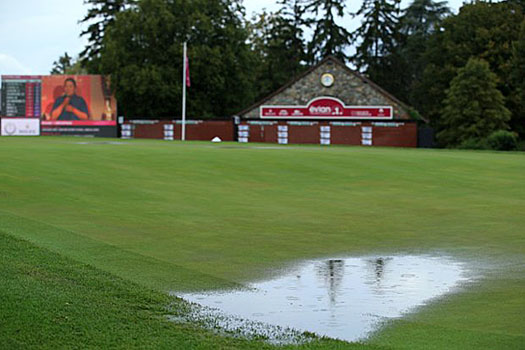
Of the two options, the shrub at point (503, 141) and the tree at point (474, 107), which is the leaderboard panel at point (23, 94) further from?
the shrub at point (503, 141)

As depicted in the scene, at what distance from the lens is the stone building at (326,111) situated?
67.6 m

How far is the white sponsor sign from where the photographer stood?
72438 millimetres

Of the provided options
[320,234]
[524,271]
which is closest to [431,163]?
[320,234]

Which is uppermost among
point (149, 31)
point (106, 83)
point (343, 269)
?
point (149, 31)

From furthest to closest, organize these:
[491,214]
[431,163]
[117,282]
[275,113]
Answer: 1. [275,113]
2. [431,163]
3. [491,214]
4. [117,282]

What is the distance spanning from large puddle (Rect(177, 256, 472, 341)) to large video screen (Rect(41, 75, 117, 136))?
63.1 metres

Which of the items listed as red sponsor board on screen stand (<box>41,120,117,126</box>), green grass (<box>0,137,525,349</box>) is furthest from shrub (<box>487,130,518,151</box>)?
red sponsor board on screen stand (<box>41,120,117,126</box>)

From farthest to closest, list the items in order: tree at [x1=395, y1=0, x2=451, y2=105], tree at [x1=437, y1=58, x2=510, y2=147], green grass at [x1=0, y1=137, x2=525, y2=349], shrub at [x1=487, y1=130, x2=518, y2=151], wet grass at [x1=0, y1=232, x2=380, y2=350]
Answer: tree at [x1=395, y1=0, x2=451, y2=105] < tree at [x1=437, y1=58, x2=510, y2=147] < shrub at [x1=487, y1=130, x2=518, y2=151] < green grass at [x1=0, y1=137, x2=525, y2=349] < wet grass at [x1=0, y1=232, x2=380, y2=350]

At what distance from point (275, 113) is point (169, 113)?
465 inches

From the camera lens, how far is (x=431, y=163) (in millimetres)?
31109

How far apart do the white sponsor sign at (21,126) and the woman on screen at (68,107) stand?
170 cm

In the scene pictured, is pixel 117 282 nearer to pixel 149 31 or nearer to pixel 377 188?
pixel 377 188

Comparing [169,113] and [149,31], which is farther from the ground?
[149,31]

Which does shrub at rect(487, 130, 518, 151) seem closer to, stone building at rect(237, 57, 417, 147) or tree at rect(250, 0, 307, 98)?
stone building at rect(237, 57, 417, 147)
